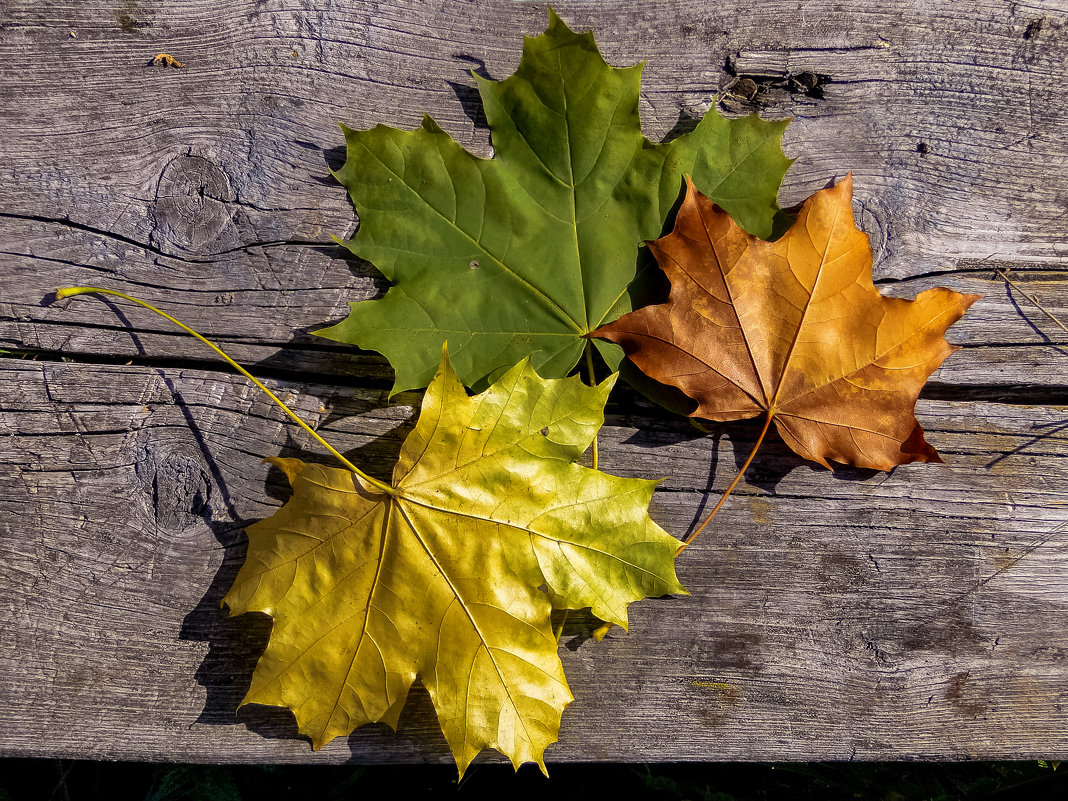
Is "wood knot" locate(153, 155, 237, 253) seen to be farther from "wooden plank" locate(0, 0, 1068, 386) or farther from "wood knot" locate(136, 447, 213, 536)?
"wood knot" locate(136, 447, 213, 536)

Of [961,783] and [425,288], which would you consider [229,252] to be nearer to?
[425,288]

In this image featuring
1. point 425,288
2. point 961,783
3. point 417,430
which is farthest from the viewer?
point 961,783

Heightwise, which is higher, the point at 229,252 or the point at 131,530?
the point at 229,252

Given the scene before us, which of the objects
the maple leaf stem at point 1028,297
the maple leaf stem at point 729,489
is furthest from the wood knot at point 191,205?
the maple leaf stem at point 1028,297

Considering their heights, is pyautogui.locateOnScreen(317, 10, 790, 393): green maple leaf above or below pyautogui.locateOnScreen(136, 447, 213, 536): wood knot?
above

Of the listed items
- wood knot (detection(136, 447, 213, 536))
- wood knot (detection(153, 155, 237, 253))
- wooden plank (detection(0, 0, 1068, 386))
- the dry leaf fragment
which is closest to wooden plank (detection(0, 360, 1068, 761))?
wood knot (detection(136, 447, 213, 536))

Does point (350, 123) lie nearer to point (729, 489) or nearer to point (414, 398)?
point (414, 398)

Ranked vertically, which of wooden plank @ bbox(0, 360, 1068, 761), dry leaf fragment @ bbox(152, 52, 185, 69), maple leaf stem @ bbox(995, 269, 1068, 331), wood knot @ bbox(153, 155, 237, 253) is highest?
dry leaf fragment @ bbox(152, 52, 185, 69)

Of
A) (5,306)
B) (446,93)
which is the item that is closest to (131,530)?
(5,306)
